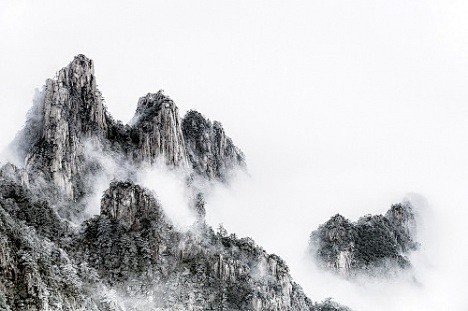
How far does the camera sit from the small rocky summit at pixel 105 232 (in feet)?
343

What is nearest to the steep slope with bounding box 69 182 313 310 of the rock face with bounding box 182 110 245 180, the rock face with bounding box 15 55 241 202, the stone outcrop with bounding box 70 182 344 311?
the stone outcrop with bounding box 70 182 344 311

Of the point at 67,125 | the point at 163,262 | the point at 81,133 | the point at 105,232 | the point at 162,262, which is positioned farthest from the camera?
the point at 81,133

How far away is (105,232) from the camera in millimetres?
125438

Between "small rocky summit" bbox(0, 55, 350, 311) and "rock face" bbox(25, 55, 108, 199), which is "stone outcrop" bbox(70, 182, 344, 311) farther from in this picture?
"rock face" bbox(25, 55, 108, 199)

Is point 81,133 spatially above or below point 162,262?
above

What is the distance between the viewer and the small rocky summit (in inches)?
4117

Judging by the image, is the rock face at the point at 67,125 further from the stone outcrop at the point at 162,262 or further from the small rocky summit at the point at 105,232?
the stone outcrop at the point at 162,262

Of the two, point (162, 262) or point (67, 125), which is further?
point (67, 125)

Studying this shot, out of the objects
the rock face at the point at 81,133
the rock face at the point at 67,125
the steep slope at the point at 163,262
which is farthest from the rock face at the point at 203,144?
the steep slope at the point at 163,262

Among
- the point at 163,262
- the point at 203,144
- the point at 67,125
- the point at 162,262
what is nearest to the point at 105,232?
the point at 162,262

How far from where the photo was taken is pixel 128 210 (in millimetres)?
127688

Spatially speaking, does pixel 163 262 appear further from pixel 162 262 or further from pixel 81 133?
pixel 81 133

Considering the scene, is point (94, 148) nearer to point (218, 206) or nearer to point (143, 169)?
point (143, 169)

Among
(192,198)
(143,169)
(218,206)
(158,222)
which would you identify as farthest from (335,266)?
(158,222)
